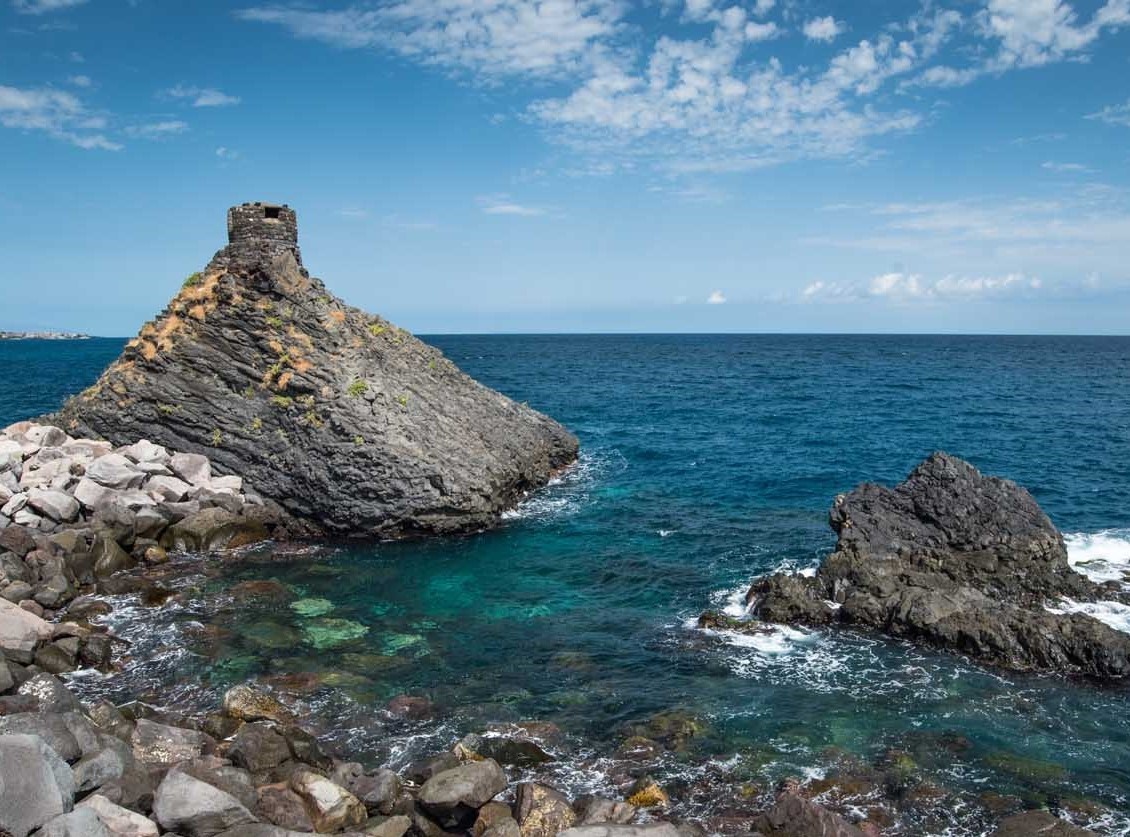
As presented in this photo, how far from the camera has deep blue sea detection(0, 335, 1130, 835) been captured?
16.1 metres

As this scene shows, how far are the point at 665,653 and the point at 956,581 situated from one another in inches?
411

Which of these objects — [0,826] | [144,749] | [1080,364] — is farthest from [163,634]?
[1080,364]

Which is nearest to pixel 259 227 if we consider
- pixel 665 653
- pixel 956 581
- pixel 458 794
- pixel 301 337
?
pixel 301 337

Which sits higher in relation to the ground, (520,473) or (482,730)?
(520,473)

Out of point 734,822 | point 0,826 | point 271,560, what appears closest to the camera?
point 0,826

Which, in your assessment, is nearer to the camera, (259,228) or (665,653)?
(665,653)

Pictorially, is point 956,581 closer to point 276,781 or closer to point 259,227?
point 276,781

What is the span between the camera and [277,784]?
1425 cm

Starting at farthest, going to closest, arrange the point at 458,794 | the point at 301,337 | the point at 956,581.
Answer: the point at 301,337, the point at 956,581, the point at 458,794

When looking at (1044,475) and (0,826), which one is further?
(1044,475)

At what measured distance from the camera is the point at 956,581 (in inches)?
995

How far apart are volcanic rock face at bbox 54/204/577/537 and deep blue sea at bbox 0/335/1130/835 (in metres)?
2.10

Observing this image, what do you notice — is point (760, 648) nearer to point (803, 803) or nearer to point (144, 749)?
point (803, 803)

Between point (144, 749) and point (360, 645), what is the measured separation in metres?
6.90
